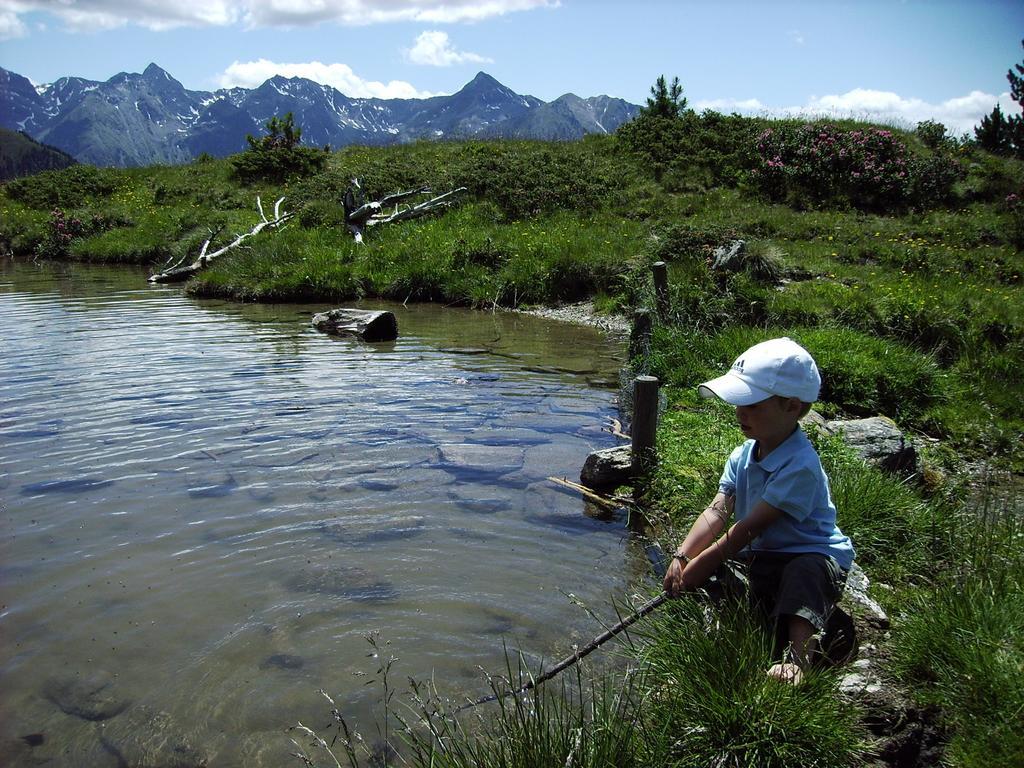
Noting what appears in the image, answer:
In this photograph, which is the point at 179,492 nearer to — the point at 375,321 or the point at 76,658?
the point at 76,658

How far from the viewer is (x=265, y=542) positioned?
19.3 feet

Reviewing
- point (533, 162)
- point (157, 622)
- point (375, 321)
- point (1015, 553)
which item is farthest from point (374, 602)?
point (533, 162)

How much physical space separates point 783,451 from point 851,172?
24454 mm

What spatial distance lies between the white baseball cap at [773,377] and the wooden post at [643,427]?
3.12m

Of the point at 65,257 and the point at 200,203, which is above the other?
the point at 200,203

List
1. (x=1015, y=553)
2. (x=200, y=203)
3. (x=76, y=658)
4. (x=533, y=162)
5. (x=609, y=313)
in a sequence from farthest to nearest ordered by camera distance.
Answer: (x=200, y=203)
(x=533, y=162)
(x=609, y=313)
(x=76, y=658)
(x=1015, y=553)

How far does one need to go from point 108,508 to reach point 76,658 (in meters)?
2.27

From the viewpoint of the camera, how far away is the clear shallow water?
4.14 metres

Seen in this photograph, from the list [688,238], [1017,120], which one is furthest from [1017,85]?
[688,238]

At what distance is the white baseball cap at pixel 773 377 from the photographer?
3.51 m

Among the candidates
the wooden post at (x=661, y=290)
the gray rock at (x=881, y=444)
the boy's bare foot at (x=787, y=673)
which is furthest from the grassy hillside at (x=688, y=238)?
the boy's bare foot at (x=787, y=673)

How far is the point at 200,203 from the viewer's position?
106 ft

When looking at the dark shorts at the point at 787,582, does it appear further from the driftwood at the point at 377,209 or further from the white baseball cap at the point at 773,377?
the driftwood at the point at 377,209

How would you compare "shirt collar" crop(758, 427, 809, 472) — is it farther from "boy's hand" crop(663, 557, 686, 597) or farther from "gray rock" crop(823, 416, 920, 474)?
"gray rock" crop(823, 416, 920, 474)
